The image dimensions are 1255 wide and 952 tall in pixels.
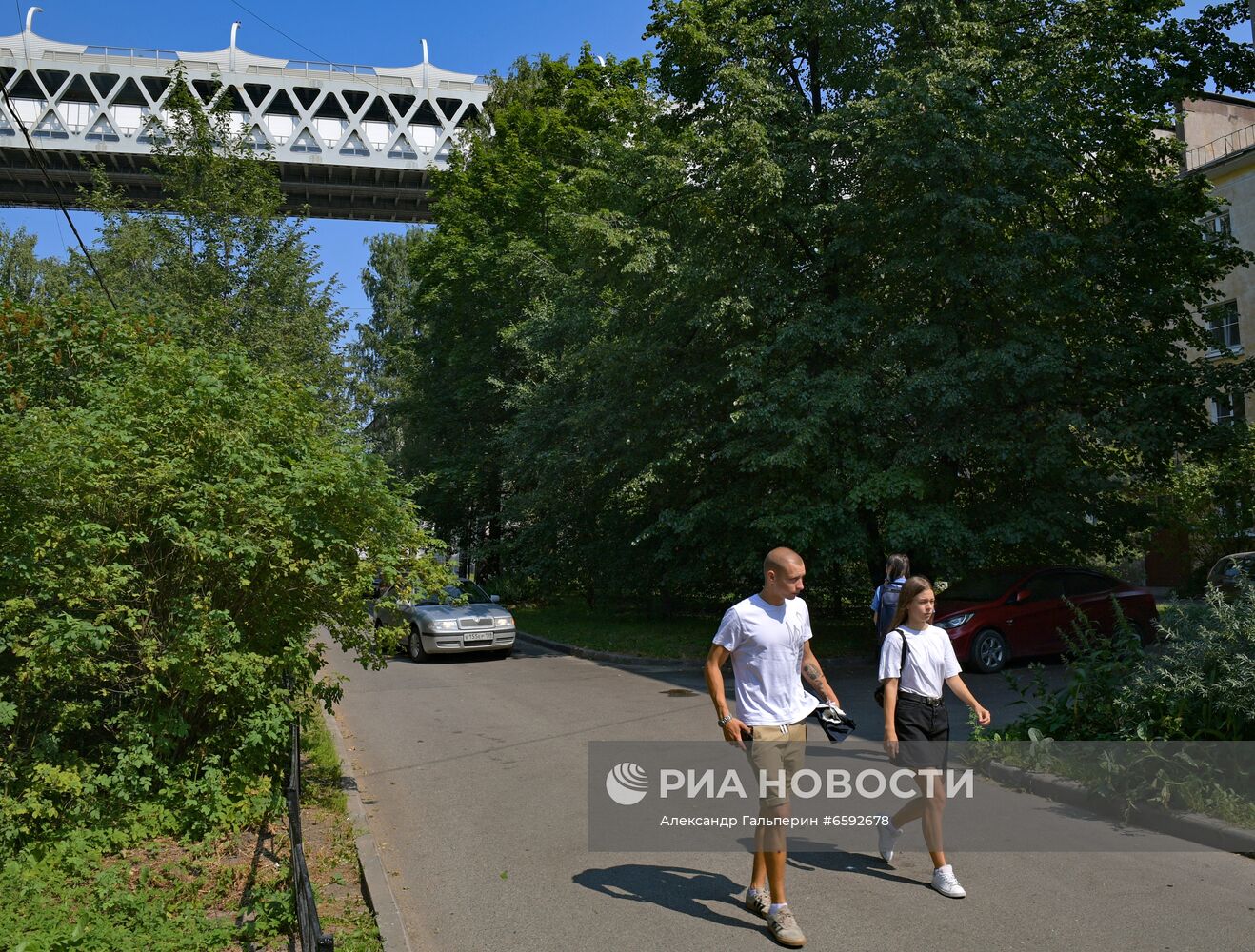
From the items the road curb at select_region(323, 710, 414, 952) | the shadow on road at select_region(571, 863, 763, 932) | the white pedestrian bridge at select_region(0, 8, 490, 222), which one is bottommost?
the shadow on road at select_region(571, 863, 763, 932)

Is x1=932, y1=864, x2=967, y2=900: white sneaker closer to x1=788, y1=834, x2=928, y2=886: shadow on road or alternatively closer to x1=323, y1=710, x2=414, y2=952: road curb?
x1=788, y1=834, x2=928, y2=886: shadow on road

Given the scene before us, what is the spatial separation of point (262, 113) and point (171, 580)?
52.3 metres

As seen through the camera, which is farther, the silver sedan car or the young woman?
the silver sedan car

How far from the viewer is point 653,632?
A: 21.0 m

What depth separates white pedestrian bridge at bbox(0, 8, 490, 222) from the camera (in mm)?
51469

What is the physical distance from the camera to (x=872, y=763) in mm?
8922

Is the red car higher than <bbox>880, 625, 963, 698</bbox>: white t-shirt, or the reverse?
<bbox>880, 625, 963, 698</bbox>: white t-shirt

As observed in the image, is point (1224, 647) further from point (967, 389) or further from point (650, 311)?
point (650, 311)

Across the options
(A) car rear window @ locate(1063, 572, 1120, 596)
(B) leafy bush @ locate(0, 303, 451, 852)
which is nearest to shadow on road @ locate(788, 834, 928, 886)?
(B) leafy bush @ locate(0, 303, 451, 852)

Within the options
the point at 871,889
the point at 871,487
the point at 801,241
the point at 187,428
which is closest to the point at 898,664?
the point at 871,889

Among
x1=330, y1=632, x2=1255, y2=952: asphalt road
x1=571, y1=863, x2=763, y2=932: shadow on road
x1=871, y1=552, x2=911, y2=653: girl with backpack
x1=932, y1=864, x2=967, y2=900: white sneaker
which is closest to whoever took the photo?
x1=330, y1=632, x2=1255, y2=952: asphalt road

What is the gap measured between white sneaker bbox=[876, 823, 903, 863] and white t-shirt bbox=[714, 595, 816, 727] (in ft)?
4.87

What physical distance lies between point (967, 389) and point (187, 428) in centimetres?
1131

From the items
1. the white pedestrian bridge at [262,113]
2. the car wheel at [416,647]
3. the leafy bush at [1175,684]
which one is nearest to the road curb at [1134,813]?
the leafy bush at [1175,684]
